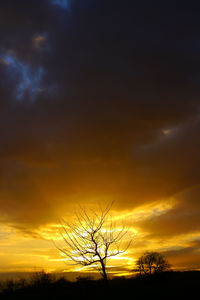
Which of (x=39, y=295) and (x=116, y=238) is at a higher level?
(x=116, y=238)

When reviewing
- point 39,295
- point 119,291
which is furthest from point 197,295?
point 39,295

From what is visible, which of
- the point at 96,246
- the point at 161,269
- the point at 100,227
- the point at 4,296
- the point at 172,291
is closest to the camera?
the point at 96,246

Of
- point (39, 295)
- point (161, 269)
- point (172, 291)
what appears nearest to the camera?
point (172, 291)

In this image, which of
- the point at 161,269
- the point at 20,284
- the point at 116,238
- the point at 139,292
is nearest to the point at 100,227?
the point at 116,238

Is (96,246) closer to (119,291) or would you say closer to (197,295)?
(119,291)

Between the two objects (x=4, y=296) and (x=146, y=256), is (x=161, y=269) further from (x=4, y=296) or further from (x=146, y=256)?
(x=4, y=296)

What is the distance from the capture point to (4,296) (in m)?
40.5

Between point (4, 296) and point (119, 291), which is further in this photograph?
point (4, 296)

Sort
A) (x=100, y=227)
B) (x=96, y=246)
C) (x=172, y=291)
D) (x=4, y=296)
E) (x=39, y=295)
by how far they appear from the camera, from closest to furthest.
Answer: (x=96, y=246) < (x=100, y=227) < (x=172, y=291) < (x=39, y=295) < (x=4, y=296)

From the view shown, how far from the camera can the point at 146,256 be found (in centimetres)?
8538

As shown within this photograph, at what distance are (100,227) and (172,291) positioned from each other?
12841 millimetres

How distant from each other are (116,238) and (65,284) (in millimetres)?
20151

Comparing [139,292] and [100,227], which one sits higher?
[100,227]

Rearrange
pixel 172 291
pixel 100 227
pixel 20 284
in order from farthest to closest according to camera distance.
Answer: pixel 20 284
pixel 172 291
pixel 100 227
